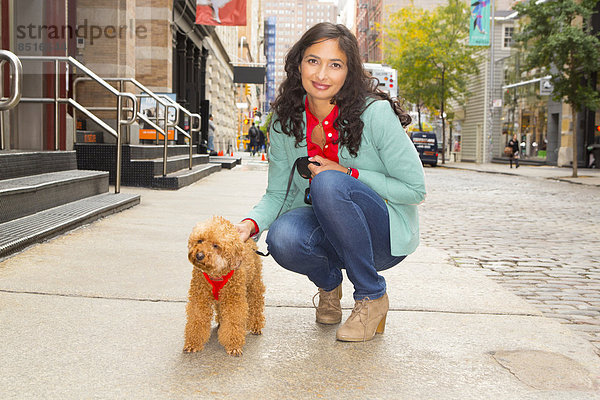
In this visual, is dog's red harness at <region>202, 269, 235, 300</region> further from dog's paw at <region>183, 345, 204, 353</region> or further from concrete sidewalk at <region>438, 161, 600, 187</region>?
concrete sidewalk at <region>438, 161, 600, 187</region>

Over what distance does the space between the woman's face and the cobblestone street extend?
2064 millimetres

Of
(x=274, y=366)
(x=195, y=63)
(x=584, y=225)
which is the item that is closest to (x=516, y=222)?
(x=584, y=225)

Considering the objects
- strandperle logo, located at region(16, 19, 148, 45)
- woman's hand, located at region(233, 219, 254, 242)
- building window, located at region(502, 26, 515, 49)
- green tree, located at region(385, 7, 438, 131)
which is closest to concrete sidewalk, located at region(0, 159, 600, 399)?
woman's hand, located at region(233, 219, 254, 242)

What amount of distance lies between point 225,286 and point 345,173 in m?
0.88

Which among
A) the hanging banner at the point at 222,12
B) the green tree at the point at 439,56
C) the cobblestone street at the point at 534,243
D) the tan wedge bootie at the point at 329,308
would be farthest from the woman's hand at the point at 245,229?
the green tree at the point at 439,56

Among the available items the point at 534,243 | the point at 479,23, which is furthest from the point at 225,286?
the point at 479,23

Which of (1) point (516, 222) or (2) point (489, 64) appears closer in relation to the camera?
(1) point (516, 222)

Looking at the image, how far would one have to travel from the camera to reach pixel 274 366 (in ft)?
10.2

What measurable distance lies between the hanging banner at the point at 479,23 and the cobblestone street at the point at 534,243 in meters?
18.0

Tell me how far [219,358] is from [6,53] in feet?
13.1

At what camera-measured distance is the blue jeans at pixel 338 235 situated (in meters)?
3.46

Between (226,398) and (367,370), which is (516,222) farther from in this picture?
(226,398)

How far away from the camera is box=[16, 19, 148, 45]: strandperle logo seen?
10.9 metres

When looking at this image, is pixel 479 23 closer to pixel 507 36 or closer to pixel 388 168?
pixel 507 36
